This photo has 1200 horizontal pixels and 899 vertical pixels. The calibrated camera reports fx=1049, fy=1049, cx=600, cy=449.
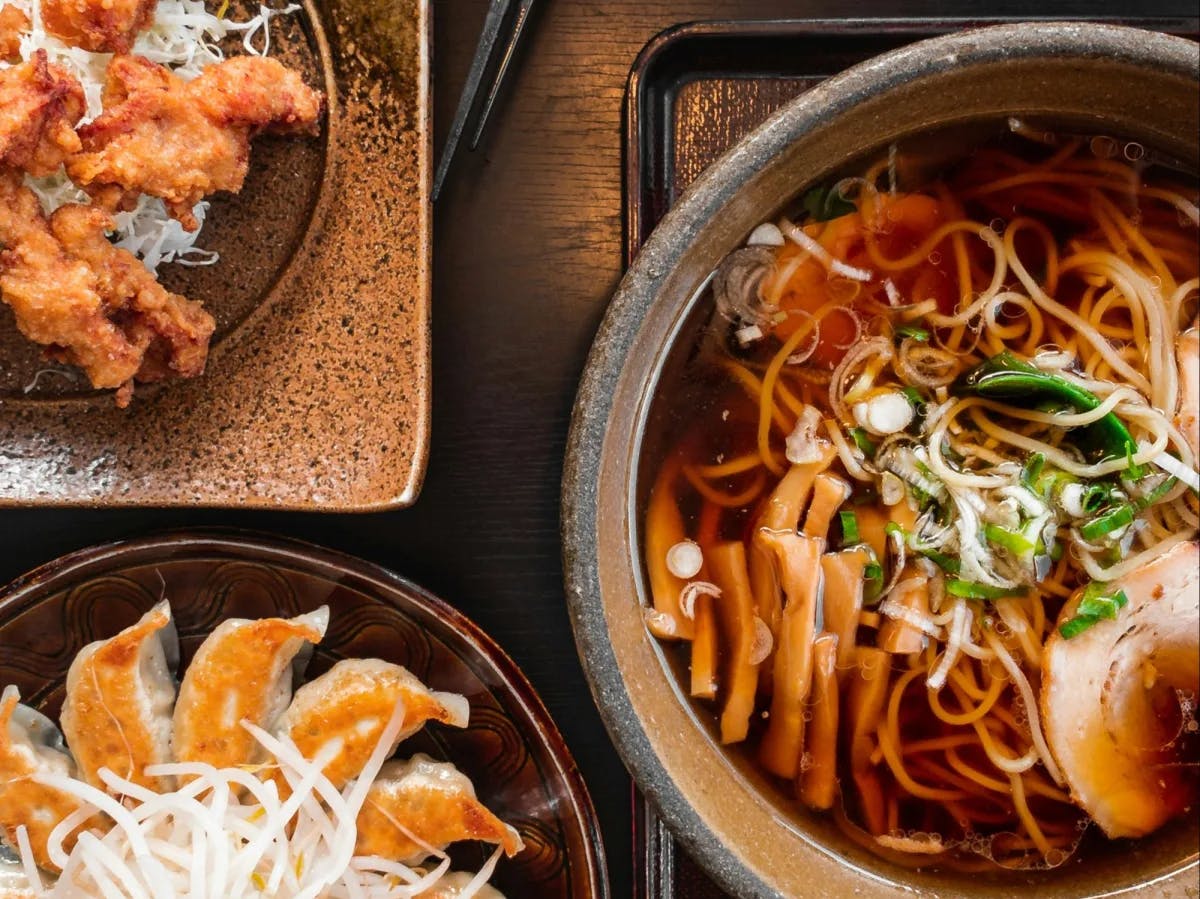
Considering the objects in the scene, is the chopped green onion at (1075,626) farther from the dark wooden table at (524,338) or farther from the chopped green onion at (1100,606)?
the dark wooden table at (524,338)

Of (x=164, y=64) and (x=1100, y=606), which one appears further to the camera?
(x=164, y=64)

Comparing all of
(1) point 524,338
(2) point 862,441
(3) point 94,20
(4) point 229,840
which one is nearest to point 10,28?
(3) point 94,20

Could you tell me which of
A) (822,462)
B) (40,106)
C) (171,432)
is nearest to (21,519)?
(171,432)

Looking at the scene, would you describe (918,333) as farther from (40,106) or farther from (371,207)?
(40,106)

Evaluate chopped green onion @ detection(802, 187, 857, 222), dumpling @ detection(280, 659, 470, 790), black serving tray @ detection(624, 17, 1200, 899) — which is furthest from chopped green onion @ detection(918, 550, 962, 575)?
dumpling @ detection(280, 659, 470, 790)

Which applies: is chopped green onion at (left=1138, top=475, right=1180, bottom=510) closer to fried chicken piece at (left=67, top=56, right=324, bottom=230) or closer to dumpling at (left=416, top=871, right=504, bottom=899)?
dumpling at (left=416, top=871, right=504, bottom=899)

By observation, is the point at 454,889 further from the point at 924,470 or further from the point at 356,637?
the point at 924,470

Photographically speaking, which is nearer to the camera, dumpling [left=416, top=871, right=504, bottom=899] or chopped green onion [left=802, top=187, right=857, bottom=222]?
chopped green onion [left=802, top=187, right=857, bottom=222]
